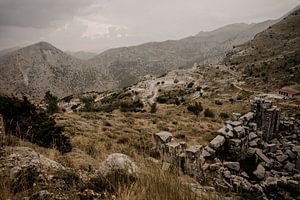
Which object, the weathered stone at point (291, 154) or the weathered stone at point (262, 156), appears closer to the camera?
the weathered stone at point (262, 156)

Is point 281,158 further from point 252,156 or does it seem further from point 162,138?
point 162,138

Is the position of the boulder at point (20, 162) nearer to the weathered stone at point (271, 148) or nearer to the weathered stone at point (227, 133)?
the weathered stone at point (227, 133)

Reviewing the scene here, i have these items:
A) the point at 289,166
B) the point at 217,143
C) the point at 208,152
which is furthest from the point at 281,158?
the point at 208,152

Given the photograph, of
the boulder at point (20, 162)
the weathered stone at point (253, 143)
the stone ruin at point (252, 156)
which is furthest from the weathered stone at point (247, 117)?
the boulder at point (20, 162)

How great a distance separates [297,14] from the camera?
14475 cm

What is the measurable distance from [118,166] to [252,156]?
1333cm

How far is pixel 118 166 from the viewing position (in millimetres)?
4109

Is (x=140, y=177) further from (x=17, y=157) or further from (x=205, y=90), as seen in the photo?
(x=205, y=90)

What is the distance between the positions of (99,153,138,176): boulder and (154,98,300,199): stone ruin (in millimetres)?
3802

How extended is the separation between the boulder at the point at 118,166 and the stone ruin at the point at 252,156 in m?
3.80

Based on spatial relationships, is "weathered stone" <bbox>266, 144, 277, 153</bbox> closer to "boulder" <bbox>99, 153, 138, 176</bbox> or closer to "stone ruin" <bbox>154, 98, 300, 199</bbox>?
"stone ruin" <bbox>154, 98, 300, 199</bbox>

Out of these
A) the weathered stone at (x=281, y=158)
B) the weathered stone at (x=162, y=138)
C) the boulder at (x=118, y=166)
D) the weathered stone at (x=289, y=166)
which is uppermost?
the boulder at (x=118, y=166)

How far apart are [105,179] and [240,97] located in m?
44.6

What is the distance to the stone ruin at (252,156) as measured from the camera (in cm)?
1035
